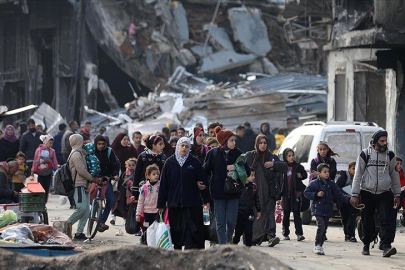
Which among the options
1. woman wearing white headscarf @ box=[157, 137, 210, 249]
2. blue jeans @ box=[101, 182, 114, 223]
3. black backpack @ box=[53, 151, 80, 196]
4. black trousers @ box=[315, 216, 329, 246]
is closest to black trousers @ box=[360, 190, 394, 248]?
black trousers @ box=[315, 216, 329, 246]

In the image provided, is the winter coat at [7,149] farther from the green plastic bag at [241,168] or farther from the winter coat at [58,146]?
the green plastic bag at [241,168]

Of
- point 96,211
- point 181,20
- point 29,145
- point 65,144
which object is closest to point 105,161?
point 96,211

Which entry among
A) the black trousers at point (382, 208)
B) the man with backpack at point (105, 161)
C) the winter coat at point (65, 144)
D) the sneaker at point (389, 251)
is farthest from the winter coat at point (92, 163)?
the winter coat at point (65, 144)

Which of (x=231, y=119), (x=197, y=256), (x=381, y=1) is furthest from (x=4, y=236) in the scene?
(x=231, y=119)

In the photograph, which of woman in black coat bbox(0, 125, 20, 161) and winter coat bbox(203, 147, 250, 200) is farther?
woman in black coat bbox(0, 125, 20, 161)

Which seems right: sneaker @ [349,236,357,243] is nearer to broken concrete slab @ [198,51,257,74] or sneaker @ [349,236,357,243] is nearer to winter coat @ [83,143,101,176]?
winter coat @ [83,143,101,176]

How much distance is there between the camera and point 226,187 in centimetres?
1228

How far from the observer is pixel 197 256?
24.2 feet

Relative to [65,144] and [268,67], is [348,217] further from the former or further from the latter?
[268,67]

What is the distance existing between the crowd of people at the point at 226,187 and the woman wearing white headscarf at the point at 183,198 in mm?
11

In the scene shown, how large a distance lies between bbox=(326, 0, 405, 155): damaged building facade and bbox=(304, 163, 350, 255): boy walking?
7.15 m

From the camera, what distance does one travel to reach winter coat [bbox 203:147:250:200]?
12344 mm

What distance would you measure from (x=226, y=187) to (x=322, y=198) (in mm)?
1770


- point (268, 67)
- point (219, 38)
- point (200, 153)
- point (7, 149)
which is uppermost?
point (219, 38)
